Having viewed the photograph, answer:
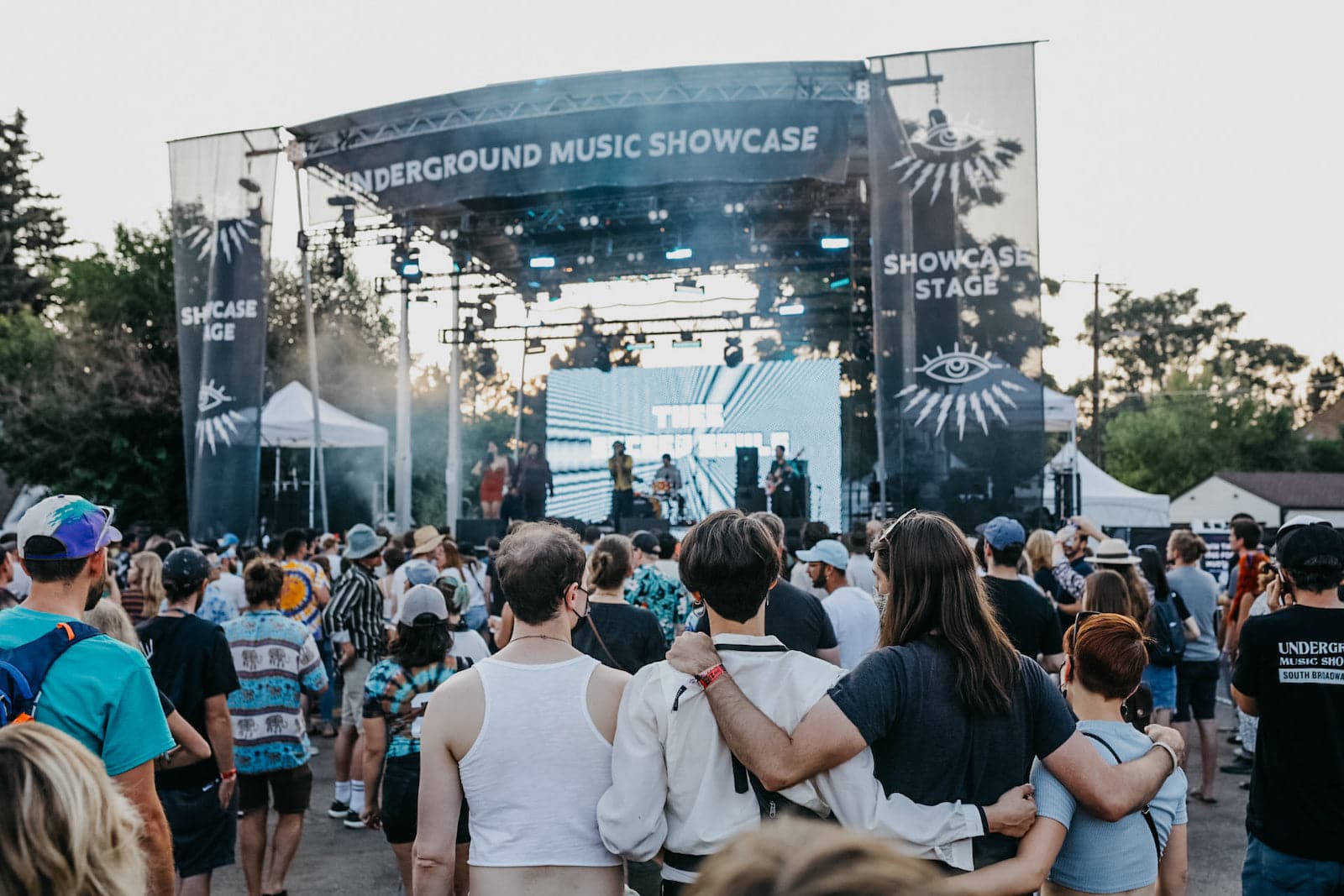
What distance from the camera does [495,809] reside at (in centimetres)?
224

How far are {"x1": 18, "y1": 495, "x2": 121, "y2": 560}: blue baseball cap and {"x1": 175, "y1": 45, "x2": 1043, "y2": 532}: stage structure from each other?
896 centimetres

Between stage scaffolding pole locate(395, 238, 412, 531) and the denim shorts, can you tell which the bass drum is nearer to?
stage scaffolding pole locate(395, 238, 412, 531)

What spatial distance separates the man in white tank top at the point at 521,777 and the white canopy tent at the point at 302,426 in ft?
44.6

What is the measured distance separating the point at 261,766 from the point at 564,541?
285 centimetres

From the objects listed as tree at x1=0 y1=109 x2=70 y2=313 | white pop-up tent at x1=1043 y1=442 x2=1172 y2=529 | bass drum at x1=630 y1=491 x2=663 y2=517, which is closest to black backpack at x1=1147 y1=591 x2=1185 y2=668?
bass drum at x1=630 y1=491 x2=663 y2=517

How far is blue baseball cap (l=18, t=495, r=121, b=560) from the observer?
2.28 metres

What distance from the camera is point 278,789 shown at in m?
4.57

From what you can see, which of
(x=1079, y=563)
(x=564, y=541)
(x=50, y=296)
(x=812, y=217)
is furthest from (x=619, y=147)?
(x=50, y=296)

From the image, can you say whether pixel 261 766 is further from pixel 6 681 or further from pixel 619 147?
pixel 619 147

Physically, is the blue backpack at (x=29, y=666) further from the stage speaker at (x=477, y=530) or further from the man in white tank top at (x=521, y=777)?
the stage speaker at (x=477, y=530)

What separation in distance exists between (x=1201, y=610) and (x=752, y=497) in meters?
9.37

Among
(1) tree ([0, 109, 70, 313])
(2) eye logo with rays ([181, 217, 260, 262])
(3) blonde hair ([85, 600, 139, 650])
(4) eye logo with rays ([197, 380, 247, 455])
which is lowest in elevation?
(3) blonde hair ([85, 600, 139, 650])

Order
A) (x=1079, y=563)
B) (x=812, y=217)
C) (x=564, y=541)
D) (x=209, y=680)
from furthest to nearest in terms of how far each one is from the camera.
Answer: (x=812, y=217)
(x=1079, y=563)
(x=209, y=680)
(x=564, y=541)

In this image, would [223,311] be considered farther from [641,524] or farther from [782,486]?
[782,486]
